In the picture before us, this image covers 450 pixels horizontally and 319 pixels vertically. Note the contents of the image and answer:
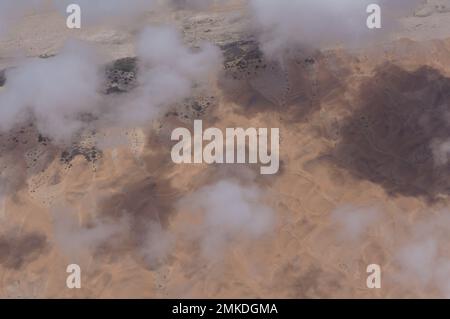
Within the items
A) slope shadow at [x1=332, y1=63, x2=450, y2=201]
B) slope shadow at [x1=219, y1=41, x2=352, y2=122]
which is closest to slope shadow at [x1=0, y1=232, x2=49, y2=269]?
slope shadow at [x1=219, y1=41, x2=352, y2=122]

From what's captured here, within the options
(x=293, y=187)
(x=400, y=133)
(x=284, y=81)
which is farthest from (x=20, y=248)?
(x=400, y=133)

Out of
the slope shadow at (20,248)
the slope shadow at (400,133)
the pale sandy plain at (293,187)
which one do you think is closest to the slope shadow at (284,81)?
the pale sandy plain at (293,187)

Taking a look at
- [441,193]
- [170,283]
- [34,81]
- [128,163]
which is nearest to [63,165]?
[128,163]

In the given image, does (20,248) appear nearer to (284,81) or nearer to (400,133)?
(284,81)
